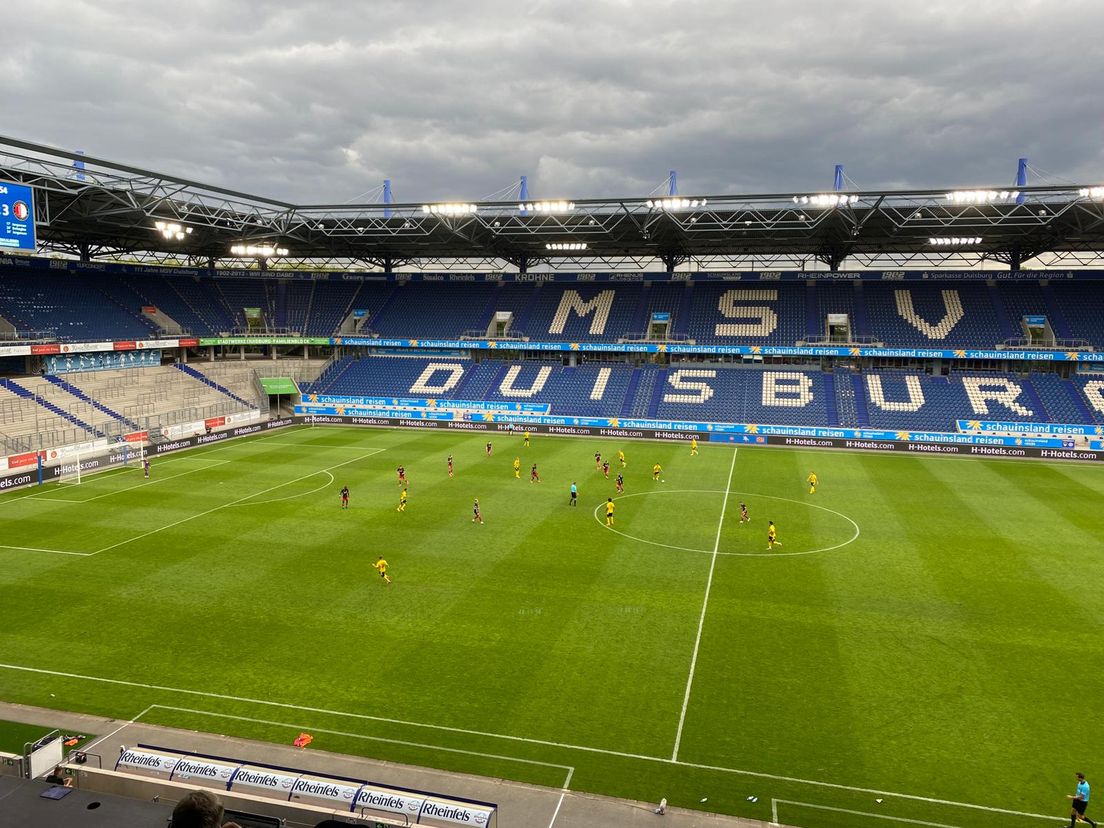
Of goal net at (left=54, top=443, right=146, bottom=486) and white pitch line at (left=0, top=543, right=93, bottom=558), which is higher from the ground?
goal net at (left=54, top=443, right=146, bottom=486)

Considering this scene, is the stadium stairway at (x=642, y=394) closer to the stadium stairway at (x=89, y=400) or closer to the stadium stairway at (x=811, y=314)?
the stadium stairway at (x=811, y=314)

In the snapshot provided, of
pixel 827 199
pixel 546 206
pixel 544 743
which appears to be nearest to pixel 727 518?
pixel 544 743

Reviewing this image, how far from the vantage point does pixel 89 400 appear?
1950 inches

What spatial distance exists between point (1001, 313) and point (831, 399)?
17567 mm

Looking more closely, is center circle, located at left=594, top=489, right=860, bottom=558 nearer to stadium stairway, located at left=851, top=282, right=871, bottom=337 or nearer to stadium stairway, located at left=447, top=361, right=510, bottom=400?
stadium stairway, located at left=447, top=361, right=510, bottom=400

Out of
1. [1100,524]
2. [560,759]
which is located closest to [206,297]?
[560,759]

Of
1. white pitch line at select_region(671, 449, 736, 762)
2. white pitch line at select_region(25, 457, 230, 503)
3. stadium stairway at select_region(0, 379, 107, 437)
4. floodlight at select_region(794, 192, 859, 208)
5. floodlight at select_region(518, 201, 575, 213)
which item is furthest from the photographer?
floodlight at select_region(518, 201, 575, 213)

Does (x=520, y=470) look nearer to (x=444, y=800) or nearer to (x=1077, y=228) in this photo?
(x=444, y=800)

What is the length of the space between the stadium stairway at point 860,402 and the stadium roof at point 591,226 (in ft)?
38.3

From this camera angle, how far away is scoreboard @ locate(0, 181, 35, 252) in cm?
3325

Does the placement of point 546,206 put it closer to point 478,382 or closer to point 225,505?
point 478,382

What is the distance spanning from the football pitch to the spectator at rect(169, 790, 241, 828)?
421 inches

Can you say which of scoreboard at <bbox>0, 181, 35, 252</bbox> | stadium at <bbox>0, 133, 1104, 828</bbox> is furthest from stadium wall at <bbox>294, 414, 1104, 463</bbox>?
scoreboard at <bbox>0, 181, 35, 252</bbox>

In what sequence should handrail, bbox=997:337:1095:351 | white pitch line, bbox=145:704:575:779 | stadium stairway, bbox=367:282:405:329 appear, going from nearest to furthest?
white pitch line, bbox=145:704:575:779
handrail, bbox=997:337:1095:351
stadium stairway, bbox=367:282:405:329
